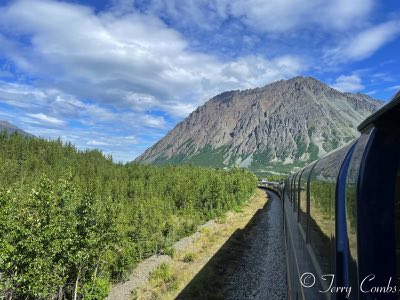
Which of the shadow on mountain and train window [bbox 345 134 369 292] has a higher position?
train window [bbox 345 134 369 292]

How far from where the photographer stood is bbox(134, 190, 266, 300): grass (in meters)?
29.0

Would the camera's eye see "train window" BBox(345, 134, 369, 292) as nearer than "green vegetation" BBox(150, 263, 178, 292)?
Yes

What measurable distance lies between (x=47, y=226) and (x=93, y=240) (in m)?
5.45

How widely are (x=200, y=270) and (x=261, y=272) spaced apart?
614 centimetres

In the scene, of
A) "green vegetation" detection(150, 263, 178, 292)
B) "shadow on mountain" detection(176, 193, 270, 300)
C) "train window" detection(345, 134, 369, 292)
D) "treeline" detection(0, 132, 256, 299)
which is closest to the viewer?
"train window" detection(345, 134, 369, 292)

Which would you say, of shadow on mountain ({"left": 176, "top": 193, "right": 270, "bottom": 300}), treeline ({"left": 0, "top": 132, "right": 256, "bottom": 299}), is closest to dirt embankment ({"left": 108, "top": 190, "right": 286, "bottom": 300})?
shadow on mountain ({"left": 176, "top": 193, "right": 270, "bottom": 300})

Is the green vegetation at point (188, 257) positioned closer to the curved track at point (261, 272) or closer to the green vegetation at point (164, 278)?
the green vegetation at point (164, 278)

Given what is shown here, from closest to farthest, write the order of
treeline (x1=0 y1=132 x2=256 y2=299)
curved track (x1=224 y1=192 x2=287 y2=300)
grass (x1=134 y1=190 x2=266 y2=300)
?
treeline (x1=0 y1=132 x2=256 y2=299)
curved track (x1=224 y1=192 x2=287 y2=300)
grass (x1=134 y1=190 x2=266 y2=300)

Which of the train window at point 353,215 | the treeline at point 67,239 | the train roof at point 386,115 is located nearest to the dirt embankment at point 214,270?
the treeline at point 67,239

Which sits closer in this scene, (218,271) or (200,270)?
(218,271)

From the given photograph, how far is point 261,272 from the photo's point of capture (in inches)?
1228

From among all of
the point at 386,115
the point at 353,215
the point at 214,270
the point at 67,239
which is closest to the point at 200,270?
the point at 214,270

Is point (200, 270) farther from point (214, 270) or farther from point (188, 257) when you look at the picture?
point (188, 257)

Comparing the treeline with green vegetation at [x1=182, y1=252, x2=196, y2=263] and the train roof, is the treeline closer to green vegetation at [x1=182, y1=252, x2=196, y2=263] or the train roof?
green vegetation at [x1=182, y1=252, x2=196, y2=263]
